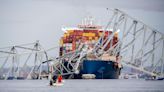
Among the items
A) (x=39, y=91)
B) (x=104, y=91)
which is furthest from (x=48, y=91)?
(x=104, y=91)

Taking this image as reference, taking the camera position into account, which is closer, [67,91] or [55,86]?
[67,91]

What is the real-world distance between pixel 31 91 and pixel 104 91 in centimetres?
1376

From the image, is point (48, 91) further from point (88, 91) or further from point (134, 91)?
point (134, 91)

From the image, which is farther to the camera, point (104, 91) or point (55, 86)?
point (55, 86)

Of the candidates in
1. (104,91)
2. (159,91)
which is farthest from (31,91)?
(159,91)

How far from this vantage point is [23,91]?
143750 mm

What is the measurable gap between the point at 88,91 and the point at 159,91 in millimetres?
13746

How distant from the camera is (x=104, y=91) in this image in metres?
143

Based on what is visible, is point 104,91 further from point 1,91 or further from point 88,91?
point 1,91

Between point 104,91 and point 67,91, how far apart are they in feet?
23.0

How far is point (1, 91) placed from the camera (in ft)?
463

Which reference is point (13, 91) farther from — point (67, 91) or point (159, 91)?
point (159, 91)

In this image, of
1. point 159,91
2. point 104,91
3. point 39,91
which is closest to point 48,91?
point 39,91

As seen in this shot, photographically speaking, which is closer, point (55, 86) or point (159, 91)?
point (159, 91)
